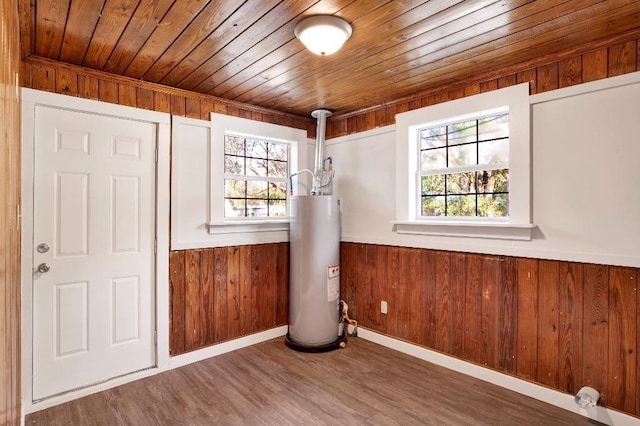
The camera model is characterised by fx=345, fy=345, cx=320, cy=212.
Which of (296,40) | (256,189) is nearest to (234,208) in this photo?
(256,189)

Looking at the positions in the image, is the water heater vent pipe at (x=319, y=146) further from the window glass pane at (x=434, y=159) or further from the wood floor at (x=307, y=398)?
the wood floor at (x=307, y=398)

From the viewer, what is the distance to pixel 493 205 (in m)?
2.78

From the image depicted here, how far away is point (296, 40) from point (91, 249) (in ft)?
6.92

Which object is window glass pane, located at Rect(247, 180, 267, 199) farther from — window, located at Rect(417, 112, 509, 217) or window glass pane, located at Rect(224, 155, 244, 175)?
window, located at Rect(417, 112, 509, 217)

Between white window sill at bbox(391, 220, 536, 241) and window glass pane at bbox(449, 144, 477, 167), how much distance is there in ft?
1.69

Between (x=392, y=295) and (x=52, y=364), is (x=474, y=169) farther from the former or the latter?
(x=52, y=364)

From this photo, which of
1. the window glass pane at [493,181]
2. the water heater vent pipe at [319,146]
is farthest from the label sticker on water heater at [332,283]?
the window glass pane at [493,181]

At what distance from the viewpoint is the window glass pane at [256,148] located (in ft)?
11.7

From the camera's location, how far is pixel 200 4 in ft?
5.83

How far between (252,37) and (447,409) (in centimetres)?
273

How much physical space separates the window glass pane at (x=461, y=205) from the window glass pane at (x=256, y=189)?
1.85 m

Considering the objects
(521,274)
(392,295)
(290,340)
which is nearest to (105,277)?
(290,340)

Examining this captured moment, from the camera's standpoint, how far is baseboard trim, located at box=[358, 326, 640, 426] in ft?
7.06

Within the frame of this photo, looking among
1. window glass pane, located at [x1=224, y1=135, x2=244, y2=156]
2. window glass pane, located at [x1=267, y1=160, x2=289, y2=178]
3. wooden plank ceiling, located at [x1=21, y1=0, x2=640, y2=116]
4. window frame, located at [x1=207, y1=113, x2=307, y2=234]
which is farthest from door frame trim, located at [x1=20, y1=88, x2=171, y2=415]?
window glass pane, located at [x1=267, y1=160, x2=289, y2=178]
